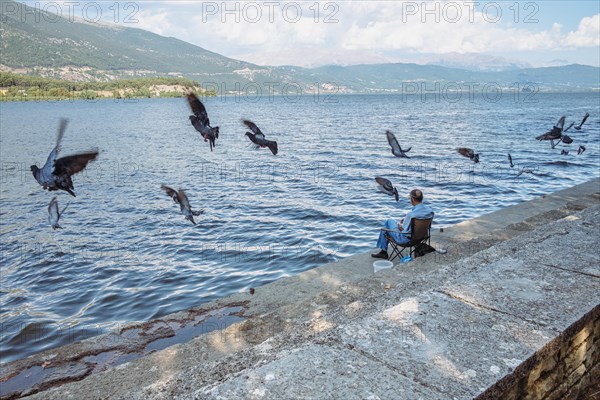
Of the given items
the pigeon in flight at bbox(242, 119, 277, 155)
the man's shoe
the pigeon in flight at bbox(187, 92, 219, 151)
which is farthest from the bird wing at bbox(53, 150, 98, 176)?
the man's shoe

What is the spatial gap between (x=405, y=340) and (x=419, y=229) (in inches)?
213

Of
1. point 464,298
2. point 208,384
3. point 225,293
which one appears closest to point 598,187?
point 225,293

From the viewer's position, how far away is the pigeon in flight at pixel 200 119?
3496 mm

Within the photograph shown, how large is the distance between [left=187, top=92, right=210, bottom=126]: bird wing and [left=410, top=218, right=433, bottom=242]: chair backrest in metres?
5.84

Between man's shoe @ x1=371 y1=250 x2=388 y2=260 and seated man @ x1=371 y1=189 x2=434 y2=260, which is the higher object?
seated man @ x1=371 y1=189 x2=434 y2=260

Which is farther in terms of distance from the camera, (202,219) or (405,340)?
(202,219)

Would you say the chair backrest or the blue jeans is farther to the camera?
the blue jeans

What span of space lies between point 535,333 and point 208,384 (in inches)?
94.4

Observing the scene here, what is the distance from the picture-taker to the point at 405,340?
3.41m

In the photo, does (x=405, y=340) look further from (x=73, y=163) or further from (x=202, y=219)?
(x=202, y=219)

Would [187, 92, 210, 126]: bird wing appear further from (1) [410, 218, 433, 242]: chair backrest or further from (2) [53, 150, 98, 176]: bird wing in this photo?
(1) [410, 218, 433, 242]: chair backrest

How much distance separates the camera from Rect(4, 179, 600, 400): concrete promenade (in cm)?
296

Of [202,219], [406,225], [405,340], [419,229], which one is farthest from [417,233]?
[202,219]

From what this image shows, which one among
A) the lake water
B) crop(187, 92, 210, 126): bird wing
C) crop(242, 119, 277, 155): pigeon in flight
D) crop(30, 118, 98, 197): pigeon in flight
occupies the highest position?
crop(187, 92, 210, 126): bird wing
